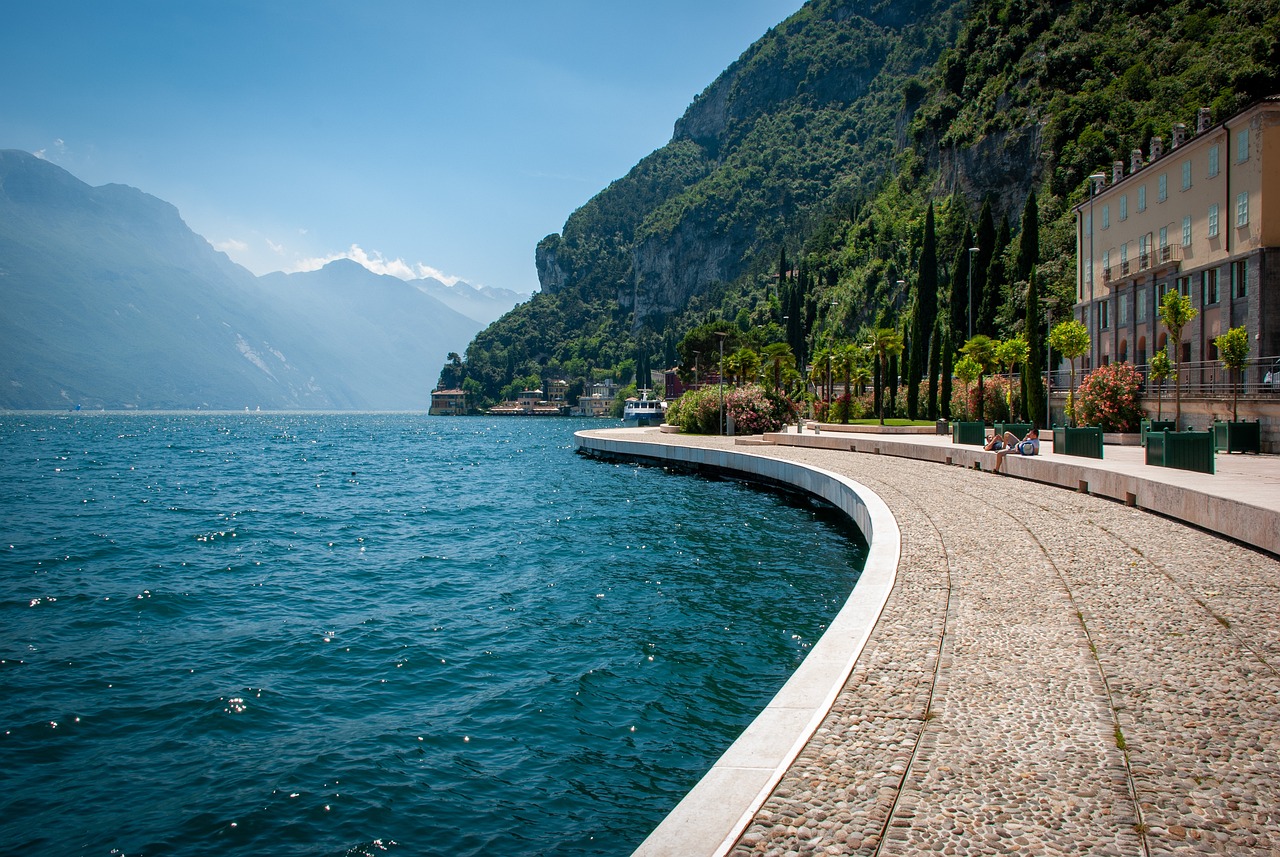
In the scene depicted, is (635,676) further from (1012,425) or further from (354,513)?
(1012,425)

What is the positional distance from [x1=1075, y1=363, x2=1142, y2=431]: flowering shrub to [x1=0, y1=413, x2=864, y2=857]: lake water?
1359cm

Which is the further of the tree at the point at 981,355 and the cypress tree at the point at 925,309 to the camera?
the cypress tree at the point at 925,309

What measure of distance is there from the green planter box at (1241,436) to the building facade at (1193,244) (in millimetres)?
3990

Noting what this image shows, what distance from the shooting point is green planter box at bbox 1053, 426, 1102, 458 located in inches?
919

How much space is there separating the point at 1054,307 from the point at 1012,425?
101 feet

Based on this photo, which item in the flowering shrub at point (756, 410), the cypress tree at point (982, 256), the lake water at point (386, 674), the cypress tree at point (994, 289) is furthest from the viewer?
the cypress tree at point (982, 256)

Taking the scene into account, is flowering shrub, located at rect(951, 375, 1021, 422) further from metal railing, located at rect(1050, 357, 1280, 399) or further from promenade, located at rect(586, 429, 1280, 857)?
promenade, located at rect(586, 429, 1280, 857)

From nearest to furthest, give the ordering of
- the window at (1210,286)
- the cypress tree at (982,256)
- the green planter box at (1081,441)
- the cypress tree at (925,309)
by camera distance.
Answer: the green planter box at (1081,441)
the window at (1210,286)
the cypress tree at (925,309)
the cypress tree at (982,256)

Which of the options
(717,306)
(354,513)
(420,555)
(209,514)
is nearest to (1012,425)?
(420,555)

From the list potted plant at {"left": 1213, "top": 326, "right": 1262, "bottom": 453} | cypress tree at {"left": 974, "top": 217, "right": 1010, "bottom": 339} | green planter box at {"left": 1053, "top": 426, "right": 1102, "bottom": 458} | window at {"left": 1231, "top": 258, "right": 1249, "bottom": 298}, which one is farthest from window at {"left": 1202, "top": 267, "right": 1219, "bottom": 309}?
cypress tree at {"left": 974, "top": 217, "right": 1010, "bottom": 339}

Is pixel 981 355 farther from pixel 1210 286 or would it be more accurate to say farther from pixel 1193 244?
pixel 1210 286

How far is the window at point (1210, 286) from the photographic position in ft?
113

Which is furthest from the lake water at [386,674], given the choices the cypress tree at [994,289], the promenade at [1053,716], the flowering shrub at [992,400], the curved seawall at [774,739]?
the cypress tree at [994,289]

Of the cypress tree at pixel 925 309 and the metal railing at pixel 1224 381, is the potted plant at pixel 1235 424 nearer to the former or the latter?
the metal railing at pixel 1224 381
